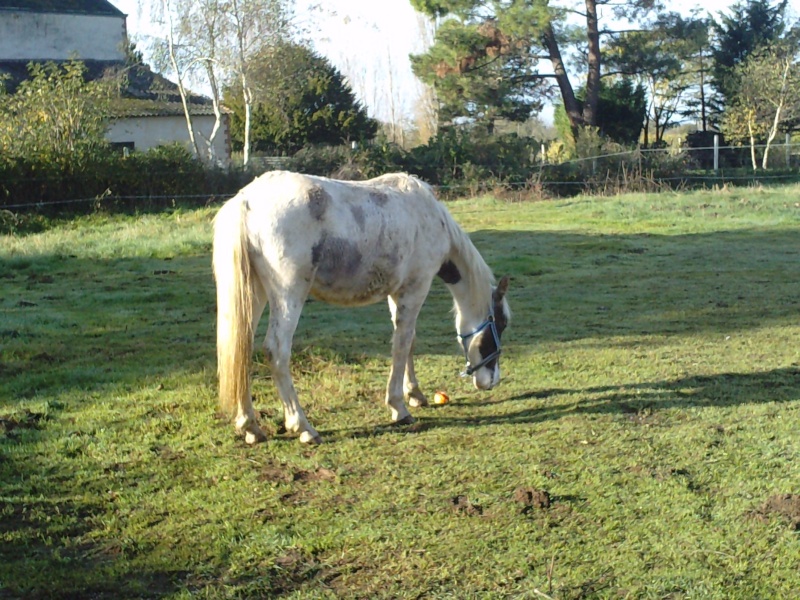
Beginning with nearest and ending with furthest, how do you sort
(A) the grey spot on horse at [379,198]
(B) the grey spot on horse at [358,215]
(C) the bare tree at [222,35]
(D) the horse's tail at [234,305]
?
1. (D) the horse's tail at [234,305]
2. (B) the grey spot on horse at [358,215]
3. (A) the grey spot on horse at [379,198]
4. (C) the bare tree at [222,35]

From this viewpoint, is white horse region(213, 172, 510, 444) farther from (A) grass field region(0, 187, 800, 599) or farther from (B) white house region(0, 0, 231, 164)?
(B) white house region(0, 0, 231, 164)

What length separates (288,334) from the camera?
17.1 ft

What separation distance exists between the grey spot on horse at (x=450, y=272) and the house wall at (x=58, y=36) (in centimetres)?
3193

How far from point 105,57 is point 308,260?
118 ft

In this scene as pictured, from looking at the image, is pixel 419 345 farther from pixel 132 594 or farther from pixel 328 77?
pixel 328 77

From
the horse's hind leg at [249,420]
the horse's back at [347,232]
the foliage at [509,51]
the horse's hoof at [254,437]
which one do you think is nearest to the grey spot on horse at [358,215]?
the horse's back at [347,232]

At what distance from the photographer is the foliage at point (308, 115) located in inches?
1367

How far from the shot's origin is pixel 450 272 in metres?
6.21

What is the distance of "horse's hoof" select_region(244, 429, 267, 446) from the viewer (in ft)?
17.3

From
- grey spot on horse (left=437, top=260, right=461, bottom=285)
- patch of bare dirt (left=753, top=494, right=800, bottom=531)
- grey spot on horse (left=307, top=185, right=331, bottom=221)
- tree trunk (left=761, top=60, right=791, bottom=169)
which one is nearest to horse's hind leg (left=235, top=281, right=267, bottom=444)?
grey spot on horse (left=307, top=185, right=331, bottom=221)

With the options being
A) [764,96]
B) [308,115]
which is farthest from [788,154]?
[308,115]

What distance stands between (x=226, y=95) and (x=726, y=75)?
22652mm

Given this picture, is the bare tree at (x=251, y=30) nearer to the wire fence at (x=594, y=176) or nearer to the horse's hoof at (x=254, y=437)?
the wire fence at (x=594, y=176)

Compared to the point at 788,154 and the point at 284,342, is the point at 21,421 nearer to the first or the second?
the point at 284,342
